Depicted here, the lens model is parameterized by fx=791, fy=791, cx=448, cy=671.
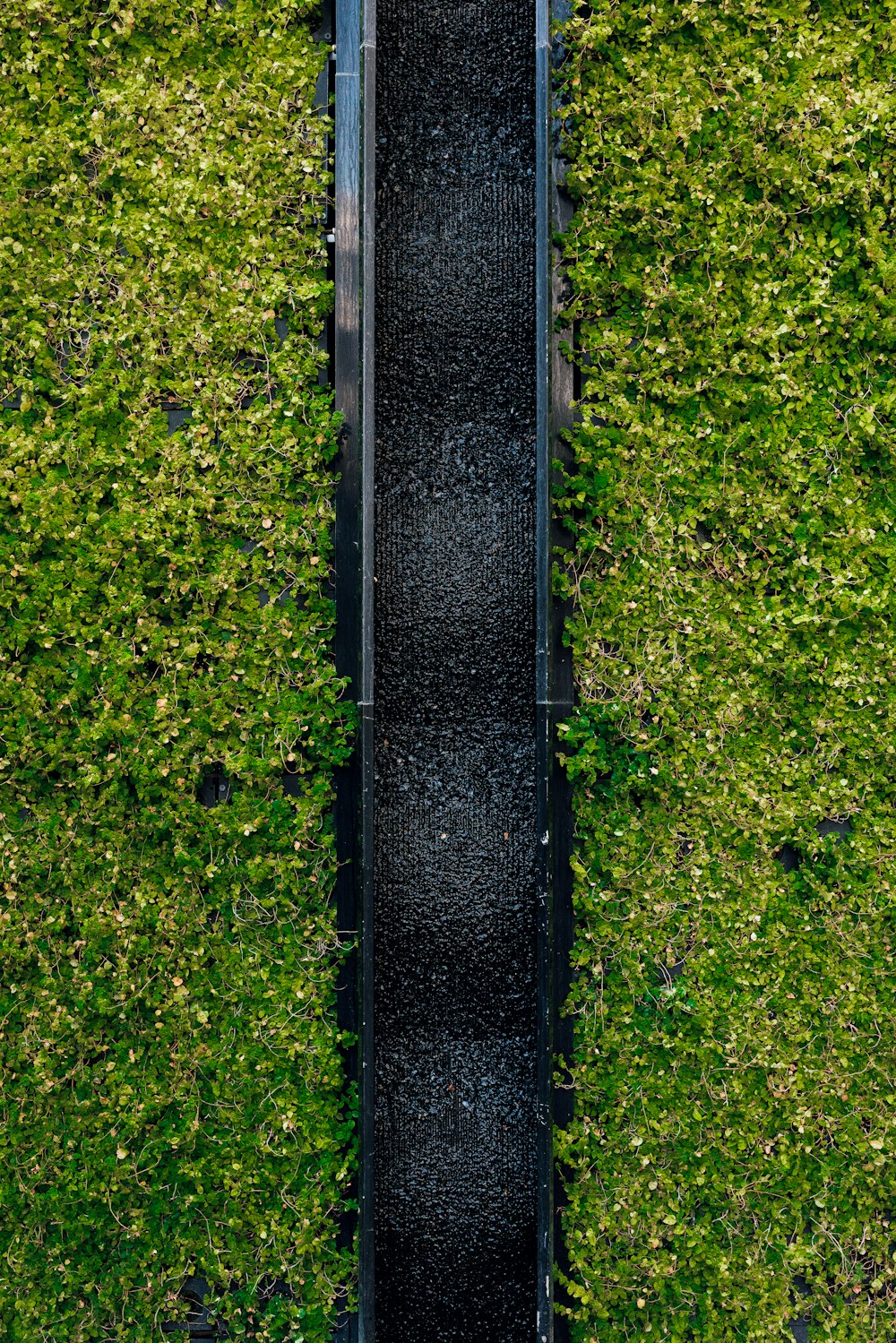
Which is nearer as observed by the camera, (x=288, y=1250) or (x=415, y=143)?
(x=288, y=1250)

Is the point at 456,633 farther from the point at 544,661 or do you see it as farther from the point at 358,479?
the point at 358,479

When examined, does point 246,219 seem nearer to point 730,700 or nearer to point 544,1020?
point 730,700

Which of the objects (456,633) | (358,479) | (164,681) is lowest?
(164,681)

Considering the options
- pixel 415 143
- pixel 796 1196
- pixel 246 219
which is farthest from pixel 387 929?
pixel 415 143

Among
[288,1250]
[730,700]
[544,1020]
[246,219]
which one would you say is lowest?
[288,1250]

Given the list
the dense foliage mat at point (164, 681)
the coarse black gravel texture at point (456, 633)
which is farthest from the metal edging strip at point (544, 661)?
the dense foliage mat at point (164, 681)

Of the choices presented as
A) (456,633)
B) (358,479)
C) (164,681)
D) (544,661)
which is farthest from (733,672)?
(164,681)

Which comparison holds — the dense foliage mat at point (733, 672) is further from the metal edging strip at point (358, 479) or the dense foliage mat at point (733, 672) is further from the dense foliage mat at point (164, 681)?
the dense foliage mat at point (164, 681)
